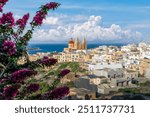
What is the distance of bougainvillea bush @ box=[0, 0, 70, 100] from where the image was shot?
3266mm

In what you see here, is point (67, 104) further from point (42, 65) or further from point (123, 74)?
point (123, 74)

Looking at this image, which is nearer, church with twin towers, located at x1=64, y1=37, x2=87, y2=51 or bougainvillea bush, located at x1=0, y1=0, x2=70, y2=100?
bougainvillea bush, located at x1=0, y1=0, x2=70, y2=100

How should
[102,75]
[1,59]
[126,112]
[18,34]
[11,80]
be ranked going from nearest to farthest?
1. [126,112]
2. [11,80]
3. [1,59]
4. [18,34]
5. [102,75]

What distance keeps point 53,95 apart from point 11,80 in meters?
0.36

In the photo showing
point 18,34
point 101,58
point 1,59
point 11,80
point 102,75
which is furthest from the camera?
point 101,58

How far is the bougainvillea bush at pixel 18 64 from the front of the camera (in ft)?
10.7

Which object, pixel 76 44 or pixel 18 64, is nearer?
pixel 18 64

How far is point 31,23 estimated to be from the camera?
3.79 m

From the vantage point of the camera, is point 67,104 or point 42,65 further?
point 42,65

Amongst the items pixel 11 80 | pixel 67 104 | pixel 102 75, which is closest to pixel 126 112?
pixel 67 104

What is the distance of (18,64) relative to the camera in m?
3.70

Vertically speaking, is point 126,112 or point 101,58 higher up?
point 126,112

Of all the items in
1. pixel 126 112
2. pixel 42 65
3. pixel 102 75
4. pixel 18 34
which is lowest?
pixel 102 75

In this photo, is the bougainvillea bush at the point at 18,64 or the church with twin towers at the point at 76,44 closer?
the bougainvillea bush at the point at 18,64
